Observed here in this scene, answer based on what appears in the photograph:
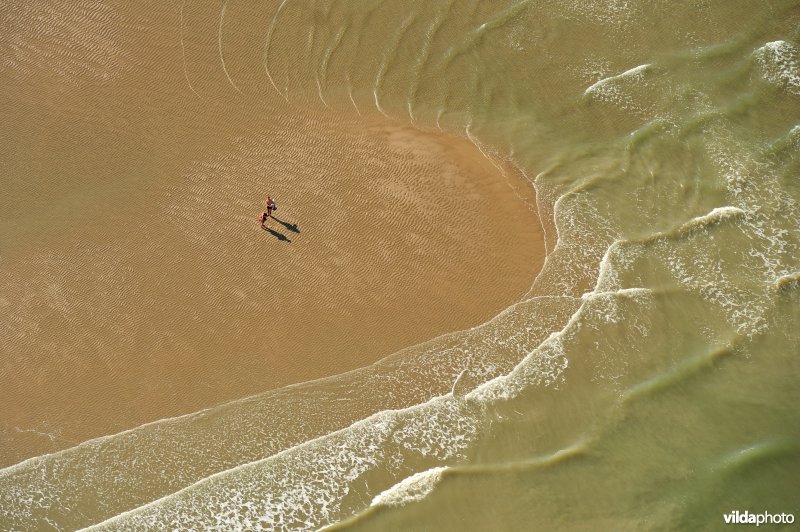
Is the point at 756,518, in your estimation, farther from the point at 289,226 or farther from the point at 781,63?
the point at 781,63

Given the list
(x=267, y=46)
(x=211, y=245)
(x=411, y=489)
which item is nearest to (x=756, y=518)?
(x=411, y=489)

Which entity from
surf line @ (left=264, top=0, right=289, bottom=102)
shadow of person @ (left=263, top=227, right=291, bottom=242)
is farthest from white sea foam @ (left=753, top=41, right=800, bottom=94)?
shadow of person @ (left=263, top=227, right=291, bottom=242)

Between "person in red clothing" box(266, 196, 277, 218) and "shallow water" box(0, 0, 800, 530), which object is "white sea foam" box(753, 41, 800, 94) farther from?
"person in red clothing" box(266, 196, 277, 218)

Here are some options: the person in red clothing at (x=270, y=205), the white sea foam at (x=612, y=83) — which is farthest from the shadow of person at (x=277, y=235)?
the white sea foam at (x=612, y=83)

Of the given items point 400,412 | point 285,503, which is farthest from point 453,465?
point 285,503

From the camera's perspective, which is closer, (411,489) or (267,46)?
(411,489)

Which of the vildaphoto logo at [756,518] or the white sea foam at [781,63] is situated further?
the white sea foam at [781,63]

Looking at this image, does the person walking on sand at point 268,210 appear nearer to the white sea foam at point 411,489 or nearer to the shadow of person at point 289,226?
the shadow of person at point 289,226

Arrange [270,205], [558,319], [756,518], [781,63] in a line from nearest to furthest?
[756,518], [558,319], [270,205], [781,63]
